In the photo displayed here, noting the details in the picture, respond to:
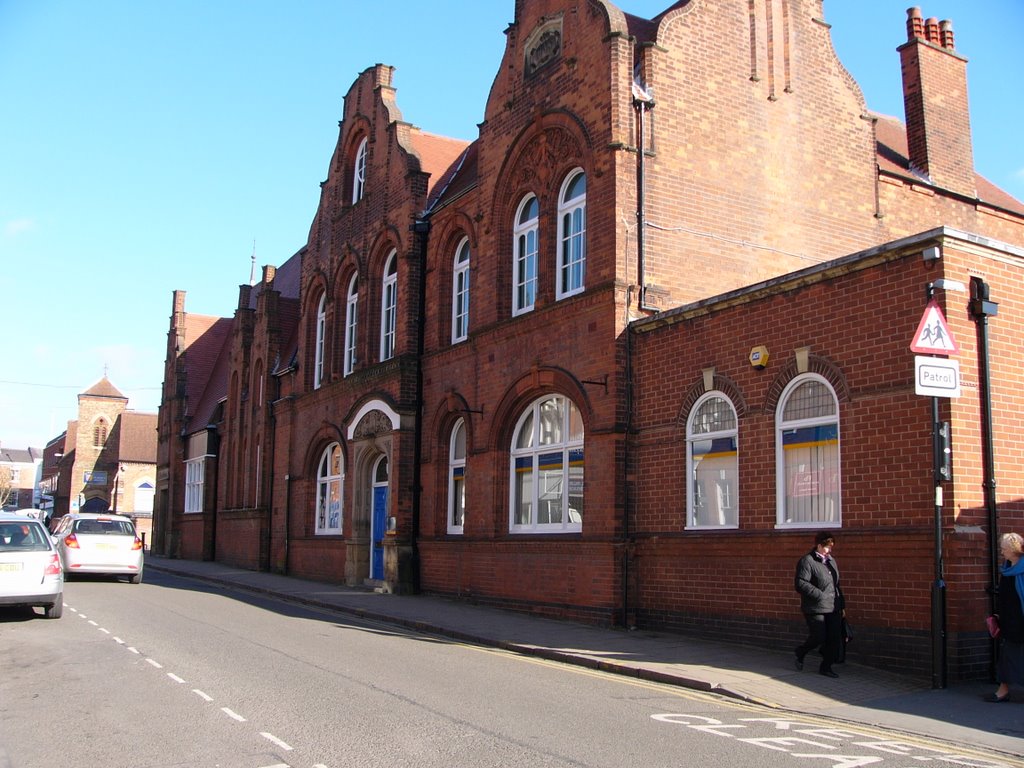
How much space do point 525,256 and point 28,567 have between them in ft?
33.4

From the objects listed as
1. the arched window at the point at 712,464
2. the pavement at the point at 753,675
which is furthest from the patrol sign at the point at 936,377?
the arched window at the point at 712,464

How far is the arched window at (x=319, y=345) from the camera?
29.6 metres

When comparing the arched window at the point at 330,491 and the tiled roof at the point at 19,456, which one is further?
the tiled roof at the point at 19,456

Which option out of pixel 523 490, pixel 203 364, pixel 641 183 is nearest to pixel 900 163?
pixel 641 183

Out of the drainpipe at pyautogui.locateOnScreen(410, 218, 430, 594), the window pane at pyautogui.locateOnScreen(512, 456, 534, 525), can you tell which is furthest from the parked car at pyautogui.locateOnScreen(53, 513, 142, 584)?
the window pane at pyautogui.locateOnScreen(512, 456, 534, 525)

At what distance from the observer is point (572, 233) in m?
18.2

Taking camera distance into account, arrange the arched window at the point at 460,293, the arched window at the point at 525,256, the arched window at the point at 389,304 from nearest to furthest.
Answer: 1. the arched window at the point at 525,256
2. the arched window at the point at 460,293
3. the arched window at the point at 389,304

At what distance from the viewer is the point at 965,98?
23375mm

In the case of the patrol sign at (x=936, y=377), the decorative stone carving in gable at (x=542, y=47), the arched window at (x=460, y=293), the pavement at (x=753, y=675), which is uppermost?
the decorative stone carving in gable at (x=542, y=47)

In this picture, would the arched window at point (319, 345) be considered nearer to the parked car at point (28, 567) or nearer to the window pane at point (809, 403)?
the parked car at point (28, 567)

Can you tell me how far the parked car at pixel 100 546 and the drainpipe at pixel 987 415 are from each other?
62.4ft

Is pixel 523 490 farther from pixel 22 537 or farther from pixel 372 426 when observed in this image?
pixel 22 537

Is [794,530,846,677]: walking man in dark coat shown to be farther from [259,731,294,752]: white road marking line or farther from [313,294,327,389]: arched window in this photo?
[313,294,327,389]: arched window

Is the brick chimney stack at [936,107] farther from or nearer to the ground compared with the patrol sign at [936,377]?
farther from the ground
